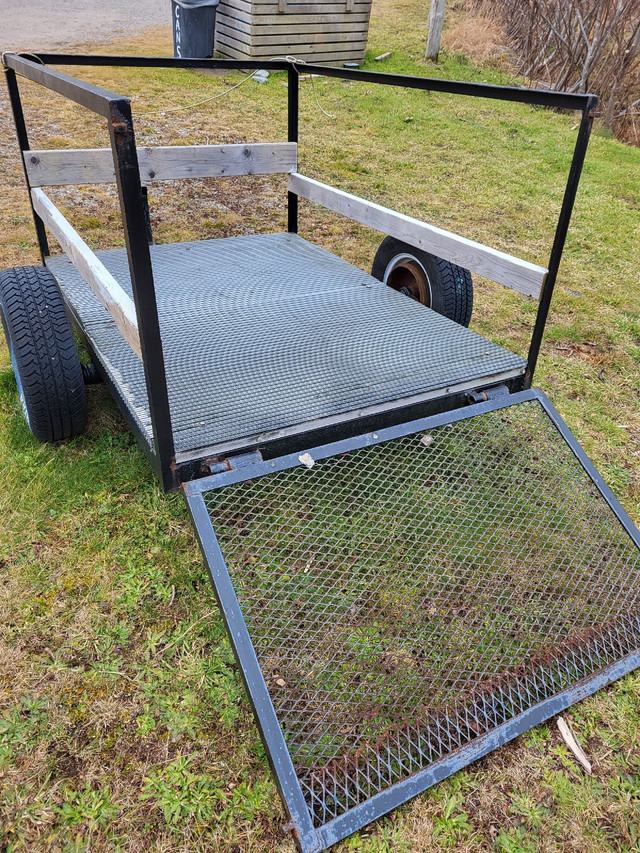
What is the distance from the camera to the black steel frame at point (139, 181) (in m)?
1.40

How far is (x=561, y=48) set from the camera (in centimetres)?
880

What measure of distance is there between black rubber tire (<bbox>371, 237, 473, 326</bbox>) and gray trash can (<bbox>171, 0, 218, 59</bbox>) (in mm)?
5919

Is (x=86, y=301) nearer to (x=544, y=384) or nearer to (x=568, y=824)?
(x=544, y=384)

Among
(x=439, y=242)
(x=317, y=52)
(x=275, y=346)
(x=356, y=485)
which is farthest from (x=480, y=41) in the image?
(x=356, y=485)

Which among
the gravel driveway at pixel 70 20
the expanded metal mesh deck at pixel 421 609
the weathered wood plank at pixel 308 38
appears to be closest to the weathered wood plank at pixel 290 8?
the weathered wood plank at pixel 308 38

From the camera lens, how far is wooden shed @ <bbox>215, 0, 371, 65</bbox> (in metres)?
7.99

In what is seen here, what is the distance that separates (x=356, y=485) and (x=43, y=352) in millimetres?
1167

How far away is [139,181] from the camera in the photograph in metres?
1.37

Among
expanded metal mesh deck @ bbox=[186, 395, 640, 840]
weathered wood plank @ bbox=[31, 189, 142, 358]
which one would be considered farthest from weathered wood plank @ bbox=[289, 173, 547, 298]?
weathered wood plank @ bbox=[31, 189, 142, 358]

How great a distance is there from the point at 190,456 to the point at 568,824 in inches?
51.8

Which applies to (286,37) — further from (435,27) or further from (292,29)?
(435,27)

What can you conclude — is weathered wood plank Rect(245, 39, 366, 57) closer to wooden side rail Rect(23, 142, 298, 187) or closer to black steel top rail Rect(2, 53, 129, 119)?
wooden side rail Rect(23, 142, 298, 187)

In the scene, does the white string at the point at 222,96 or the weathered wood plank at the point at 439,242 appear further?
the white string at the point at 222,96

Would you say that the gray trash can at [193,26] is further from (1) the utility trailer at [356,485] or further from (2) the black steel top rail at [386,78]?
(1) the utility trailer at [356,485]
